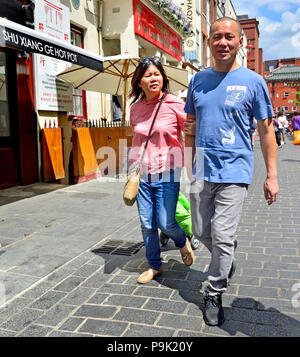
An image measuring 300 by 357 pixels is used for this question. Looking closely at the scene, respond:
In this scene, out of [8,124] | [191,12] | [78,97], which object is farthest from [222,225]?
[191,12]

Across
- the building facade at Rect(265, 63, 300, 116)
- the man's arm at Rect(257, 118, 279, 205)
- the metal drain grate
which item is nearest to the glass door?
the metal drain grate

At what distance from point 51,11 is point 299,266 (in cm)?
794

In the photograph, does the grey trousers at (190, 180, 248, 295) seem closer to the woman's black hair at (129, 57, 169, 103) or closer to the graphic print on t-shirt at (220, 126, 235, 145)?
the graphic print on t-shirt at (220, 126, 235, 145)

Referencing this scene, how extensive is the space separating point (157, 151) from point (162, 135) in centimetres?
15

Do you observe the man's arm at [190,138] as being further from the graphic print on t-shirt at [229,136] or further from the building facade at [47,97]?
the building facade at [47,97]

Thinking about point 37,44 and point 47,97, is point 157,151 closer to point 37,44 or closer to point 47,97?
point 37,44

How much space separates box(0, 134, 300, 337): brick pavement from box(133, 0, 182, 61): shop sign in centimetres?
978

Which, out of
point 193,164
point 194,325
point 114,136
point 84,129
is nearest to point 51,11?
point 84,129

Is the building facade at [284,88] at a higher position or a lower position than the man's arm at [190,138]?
higher

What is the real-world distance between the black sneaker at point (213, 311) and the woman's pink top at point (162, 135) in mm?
1158

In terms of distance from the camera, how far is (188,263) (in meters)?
3.79

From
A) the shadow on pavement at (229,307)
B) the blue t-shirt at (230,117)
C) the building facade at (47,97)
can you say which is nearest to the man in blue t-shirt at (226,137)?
the blue t-shirt at (230,117)

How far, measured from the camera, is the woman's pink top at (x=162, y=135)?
3439 mm

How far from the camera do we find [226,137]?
282cm
